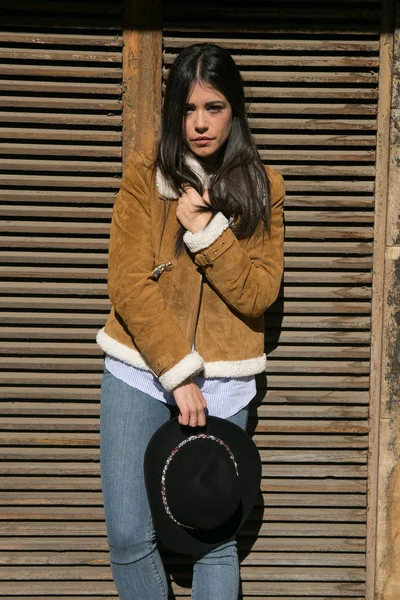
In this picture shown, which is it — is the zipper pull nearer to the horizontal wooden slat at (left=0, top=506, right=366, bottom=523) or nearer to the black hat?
the black hat

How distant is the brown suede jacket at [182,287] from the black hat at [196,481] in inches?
9.0

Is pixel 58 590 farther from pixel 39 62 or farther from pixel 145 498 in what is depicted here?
pixel 39 62

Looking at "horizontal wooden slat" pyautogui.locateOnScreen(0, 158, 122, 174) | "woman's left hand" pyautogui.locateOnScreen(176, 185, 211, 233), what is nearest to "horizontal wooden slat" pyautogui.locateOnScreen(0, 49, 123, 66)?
"horizontal wooden slat" pyautogui.locateOnScreen(0, 158, 122, 174)

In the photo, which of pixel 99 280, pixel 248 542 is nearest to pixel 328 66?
pixel 99 280

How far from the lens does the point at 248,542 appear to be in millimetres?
3396

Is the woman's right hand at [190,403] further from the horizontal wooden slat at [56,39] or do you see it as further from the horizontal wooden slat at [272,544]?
the horizontal wooden slat at [56,39]

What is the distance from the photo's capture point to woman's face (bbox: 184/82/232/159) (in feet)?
8.36

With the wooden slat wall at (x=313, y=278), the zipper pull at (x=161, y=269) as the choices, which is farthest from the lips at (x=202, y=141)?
the wooden slat wall at (x=313, y=278)

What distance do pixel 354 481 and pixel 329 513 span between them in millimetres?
187

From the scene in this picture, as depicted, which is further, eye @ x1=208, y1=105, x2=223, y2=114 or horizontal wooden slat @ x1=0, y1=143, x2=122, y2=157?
horizontal wooden slat @ x1=0, y1=143, x2=122, y2=157

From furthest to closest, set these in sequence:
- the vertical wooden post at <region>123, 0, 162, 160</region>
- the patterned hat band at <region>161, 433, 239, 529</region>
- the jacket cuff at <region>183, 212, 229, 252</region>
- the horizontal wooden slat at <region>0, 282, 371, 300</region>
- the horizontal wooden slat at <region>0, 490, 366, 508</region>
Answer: the horizontal wooden slat at <region>0, 490, 366, 508</region>
the horizontal wooden slat at <region>0, 282, 371, 300</region>
the vertical wooden post at <region>123, 0, 162, 160</region>
the patterned hat band at <region>161, 433, 239, 529</region>
the jacket cuff at <region>183, 212, 229, 252</region>

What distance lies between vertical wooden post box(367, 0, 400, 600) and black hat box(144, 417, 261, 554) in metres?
0.83

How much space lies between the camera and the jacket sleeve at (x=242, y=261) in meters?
2.51

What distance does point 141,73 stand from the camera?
3.11 meters
